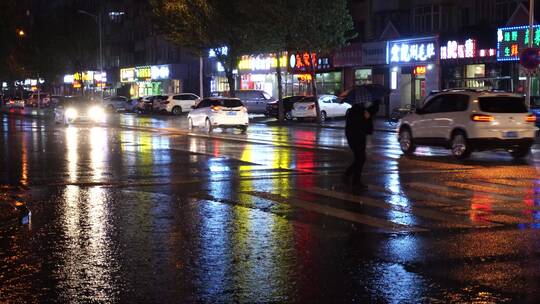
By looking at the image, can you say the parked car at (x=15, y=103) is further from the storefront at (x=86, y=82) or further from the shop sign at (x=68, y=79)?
the shop sign at (x=68, y=79)

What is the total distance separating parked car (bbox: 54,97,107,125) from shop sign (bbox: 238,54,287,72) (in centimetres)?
1302

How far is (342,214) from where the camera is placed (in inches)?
412

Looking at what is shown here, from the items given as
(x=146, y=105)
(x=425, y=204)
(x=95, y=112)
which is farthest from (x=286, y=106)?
(x=425, y=204)

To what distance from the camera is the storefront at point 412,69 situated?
40109 millimetres

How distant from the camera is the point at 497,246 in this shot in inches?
328

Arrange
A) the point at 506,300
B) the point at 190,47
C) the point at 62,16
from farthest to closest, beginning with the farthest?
the point at 62,16, the point at 190,47, the point at 506,300

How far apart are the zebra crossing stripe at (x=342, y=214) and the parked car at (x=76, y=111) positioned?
31214 millimetres

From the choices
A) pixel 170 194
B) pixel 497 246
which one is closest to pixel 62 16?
pixel 170 194

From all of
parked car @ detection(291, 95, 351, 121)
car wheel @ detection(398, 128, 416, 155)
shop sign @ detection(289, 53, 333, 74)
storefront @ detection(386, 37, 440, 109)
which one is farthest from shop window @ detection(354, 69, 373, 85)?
car wheel @ detection(398, 128, 416, 155)

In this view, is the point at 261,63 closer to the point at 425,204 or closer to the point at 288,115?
the point at 288,115

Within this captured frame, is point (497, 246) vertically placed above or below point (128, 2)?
below

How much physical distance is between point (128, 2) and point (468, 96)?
2919 inches

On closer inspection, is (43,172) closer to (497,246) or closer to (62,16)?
(497,246)

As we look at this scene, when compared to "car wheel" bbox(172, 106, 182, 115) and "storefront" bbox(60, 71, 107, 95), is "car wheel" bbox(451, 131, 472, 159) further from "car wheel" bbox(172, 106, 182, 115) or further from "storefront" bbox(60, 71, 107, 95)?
"storefront" bbox(60, 71, 107, 95)
